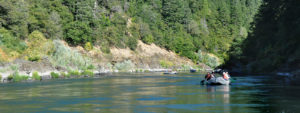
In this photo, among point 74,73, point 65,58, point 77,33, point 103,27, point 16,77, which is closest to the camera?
point 16,77

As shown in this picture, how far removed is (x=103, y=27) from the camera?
145 meters

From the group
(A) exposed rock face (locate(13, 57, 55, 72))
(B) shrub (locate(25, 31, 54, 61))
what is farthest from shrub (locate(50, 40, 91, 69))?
(A) exposed rock face (locate(13, 57, 55, 72))

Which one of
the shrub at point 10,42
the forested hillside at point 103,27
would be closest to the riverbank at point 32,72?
the forested hillside at point 103,27

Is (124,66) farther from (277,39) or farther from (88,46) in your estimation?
(277,39)

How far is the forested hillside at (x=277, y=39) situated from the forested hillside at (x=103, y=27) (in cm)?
2971

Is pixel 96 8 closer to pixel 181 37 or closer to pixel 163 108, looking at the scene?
pixel 181 37

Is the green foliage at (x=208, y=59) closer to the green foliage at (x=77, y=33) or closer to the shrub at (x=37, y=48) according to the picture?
the green foliage at (x=77, y=33)

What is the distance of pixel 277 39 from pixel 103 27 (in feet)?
243

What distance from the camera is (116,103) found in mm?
33969

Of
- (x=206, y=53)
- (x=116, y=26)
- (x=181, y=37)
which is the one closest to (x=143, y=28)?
(x=116, y=26)

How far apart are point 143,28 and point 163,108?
130215 millimetres

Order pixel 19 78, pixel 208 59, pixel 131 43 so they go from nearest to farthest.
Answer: pixel 19 78 < pixel 131 43 < pixel 208 59

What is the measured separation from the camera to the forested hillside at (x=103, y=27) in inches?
4032

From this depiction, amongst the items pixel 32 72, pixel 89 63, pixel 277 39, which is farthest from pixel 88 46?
pixel 277 39
